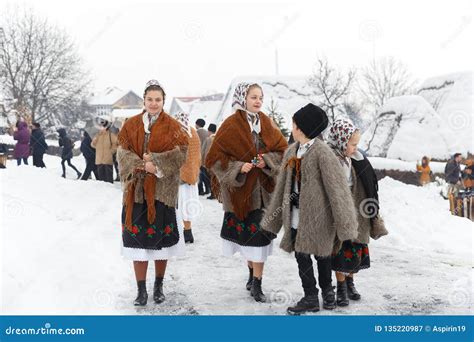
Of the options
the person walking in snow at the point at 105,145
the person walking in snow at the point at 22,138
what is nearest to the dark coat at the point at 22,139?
the person walking in snow at the point at 22,138

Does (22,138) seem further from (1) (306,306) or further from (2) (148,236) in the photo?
(1) (306,306)

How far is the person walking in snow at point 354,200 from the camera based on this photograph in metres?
4.79

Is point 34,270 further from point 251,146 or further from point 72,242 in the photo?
point 251,146

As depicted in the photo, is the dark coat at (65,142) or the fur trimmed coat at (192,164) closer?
the fur trimmed coat at (192,164)

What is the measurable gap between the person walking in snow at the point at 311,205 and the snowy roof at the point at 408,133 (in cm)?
1439

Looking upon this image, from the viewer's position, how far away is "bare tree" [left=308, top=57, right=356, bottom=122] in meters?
27.9

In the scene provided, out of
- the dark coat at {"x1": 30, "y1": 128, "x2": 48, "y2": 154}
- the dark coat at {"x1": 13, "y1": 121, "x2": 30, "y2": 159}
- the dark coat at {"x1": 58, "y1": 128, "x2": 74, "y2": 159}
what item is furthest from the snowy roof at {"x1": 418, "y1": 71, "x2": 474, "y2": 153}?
the dark coat at {"x1": 13, "y1": 121, "x2": 30, "y2": 159}

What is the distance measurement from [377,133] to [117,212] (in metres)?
13.3

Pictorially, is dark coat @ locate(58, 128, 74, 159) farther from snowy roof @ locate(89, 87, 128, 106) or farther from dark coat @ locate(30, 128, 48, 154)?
snowy roof @ locate(89, 87, 128, 106)

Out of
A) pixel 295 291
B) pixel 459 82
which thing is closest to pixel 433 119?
pixel 459 82

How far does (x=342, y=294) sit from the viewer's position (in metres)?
4.89

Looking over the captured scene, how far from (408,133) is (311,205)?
15320mm

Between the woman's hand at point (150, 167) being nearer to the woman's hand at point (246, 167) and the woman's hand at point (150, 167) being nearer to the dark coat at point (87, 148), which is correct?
the woman's hand at point (246, 167)

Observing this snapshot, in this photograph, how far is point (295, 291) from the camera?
17.6 ft
